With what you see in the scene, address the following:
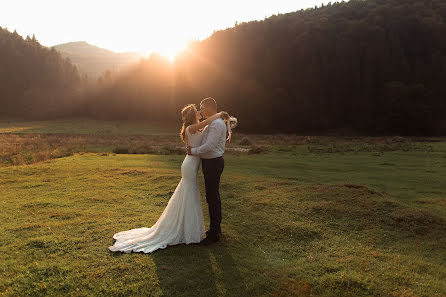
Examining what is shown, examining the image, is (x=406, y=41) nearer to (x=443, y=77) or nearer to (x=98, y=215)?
(x=443, y=77)

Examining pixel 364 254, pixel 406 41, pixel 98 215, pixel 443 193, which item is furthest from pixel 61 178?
pixel 406 41

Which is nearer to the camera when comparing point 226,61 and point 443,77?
point 443,77

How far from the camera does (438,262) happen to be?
6414mm

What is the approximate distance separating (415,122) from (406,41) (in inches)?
888

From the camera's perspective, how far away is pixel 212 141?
21.2ft

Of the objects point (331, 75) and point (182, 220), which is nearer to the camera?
point (182, 220)

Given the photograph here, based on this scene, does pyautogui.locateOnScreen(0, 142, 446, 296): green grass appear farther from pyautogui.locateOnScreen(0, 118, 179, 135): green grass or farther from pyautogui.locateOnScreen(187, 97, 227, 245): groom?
pyautogui.locateOnScreen(0, 118, 179, 135): green grass

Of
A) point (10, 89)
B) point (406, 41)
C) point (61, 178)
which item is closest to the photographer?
point (61, 178)

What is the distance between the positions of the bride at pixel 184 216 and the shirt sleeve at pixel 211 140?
0.30 m

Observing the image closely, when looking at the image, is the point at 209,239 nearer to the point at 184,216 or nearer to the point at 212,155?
the point at 184,216

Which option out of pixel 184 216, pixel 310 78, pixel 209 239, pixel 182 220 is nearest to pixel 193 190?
pixel 184 216

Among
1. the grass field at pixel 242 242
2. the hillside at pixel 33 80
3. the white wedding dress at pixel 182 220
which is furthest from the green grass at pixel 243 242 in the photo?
the hillside at pixel 33 80

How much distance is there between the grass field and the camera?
5.43 m

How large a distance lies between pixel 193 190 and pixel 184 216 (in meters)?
0.63
